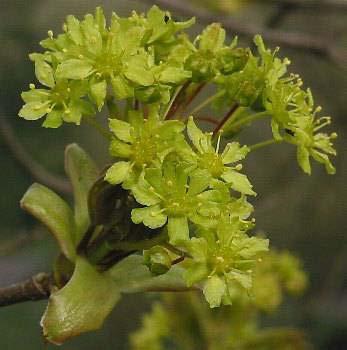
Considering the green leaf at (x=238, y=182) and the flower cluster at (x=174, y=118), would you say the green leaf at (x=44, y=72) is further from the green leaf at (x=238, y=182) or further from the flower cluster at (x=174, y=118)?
the green leaf at (x=238, y=182)

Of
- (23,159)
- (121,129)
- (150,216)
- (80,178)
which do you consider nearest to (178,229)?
(150,216)

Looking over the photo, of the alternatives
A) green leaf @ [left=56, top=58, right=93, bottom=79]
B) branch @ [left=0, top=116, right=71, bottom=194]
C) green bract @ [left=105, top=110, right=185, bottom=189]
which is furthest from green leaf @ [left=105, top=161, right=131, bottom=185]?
branch @ [left=0, top=116, right=71, bottom=194]

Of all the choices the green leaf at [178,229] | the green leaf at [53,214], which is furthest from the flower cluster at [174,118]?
the green leaf at [53,214]

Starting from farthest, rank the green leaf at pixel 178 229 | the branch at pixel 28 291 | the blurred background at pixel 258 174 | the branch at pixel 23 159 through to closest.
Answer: the blurred background at pixel 258 174 → the branch at pixel 23 159 → the branch at pixel 28 291 → the green leaf at pixel 178 229

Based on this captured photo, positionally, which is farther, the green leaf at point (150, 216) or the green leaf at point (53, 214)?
the green leaf at point (53, 214)

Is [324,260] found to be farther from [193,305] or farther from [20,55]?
[193,305]

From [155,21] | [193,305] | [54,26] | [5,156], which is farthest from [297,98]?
[54,26]
